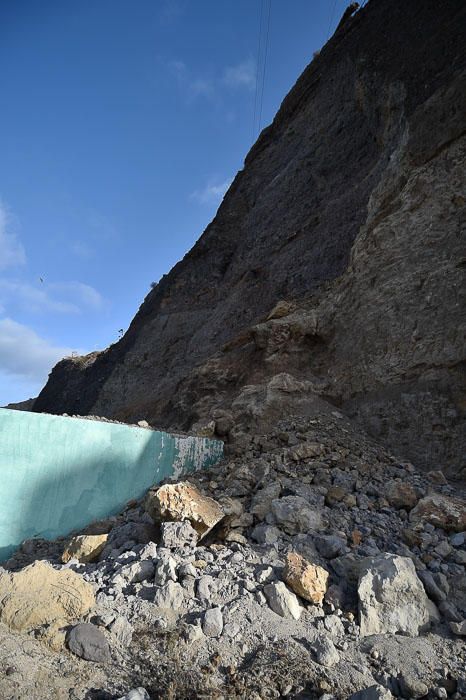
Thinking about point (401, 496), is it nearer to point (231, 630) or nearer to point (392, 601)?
point (392, 601)

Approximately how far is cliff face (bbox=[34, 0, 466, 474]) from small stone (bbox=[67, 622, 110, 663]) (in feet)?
12.8

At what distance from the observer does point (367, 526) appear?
3.49 meters

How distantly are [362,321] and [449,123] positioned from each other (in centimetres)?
348

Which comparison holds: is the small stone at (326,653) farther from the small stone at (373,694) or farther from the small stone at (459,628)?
the small stone at (459,628)

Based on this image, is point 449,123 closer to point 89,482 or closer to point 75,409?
point 89,482

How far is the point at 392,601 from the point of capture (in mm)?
2545

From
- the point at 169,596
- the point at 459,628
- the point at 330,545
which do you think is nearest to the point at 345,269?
the point at 330,545

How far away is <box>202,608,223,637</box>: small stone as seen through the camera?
2326 mm

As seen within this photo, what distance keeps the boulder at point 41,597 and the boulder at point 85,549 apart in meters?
0.64

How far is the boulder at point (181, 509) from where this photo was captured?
3271mm

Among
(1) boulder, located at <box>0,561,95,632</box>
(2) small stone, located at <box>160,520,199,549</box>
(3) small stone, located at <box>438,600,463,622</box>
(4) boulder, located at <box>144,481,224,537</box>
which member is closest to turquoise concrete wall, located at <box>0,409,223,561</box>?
(4) boulder, located at <box>144,481,224,537</box>

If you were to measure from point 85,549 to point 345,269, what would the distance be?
710 centimetres

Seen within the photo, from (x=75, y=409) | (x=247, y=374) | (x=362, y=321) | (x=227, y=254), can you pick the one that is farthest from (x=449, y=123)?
(x=75, y=409)

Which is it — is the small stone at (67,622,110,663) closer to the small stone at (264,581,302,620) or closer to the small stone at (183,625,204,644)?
the small stone at (183,625,204,644)
